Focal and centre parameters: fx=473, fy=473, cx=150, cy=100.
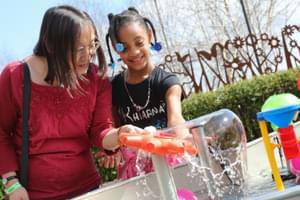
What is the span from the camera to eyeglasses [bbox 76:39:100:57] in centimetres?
158

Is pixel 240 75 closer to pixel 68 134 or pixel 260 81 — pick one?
pixel 260 81

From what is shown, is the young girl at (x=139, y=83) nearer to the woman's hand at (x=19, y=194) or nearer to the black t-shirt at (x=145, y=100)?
the black t-shirt at (x=145, y=100)

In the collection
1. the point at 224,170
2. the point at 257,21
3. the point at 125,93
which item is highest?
the point at 257,21

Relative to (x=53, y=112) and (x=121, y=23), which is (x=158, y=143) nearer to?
(x=53, y=112)

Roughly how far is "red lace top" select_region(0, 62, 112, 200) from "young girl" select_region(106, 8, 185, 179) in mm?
244

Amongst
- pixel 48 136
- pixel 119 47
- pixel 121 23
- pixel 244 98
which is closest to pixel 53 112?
pixel 48 136

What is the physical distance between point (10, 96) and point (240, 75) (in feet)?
19.4

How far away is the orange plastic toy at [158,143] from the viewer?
42.2 inches

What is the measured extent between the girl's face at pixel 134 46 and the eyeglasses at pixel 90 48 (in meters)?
0.20

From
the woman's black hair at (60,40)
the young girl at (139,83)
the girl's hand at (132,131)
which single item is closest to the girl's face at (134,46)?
the young girl at (139,83)

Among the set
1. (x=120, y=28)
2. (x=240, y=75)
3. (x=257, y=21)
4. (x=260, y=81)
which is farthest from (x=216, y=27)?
(x=120, y=28)

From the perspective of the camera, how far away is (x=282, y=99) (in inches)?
46.4

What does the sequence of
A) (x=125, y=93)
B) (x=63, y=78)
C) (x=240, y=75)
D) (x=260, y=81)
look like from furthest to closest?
(x=240, y=75) < (x=260, y=81) < (x=125, y=93) < (x=63, y=78)

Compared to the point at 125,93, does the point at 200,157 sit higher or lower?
lower
